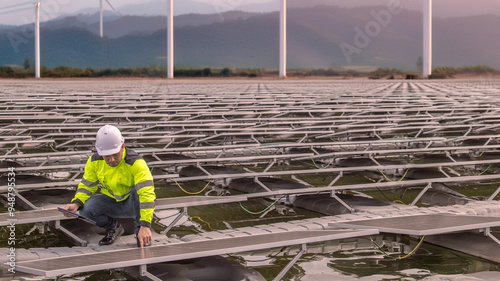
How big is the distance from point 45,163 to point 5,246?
312 centimetres

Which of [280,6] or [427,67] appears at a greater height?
[280,6]

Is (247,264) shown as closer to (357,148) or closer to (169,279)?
(169,279)

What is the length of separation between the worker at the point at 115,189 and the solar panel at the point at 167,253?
286 millimetres

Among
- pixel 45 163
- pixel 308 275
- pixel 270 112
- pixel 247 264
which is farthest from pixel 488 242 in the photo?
pixel 270 112

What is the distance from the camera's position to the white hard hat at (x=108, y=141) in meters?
3.79

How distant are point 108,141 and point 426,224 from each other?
2.37 metres

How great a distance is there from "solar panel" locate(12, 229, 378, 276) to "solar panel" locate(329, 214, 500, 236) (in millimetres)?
190

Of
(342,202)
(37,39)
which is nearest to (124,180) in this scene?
(342,202)

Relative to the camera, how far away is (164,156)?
8.48 m

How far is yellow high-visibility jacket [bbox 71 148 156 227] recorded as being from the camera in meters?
3.96

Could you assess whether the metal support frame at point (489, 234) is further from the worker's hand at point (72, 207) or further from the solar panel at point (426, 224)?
the worker's hand at point (72, 207)

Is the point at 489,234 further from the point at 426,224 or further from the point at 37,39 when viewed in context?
the point at 37,39

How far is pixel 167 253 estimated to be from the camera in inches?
141

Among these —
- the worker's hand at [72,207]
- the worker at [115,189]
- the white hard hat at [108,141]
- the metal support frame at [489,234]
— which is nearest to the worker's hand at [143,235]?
the worker at [115,189]
